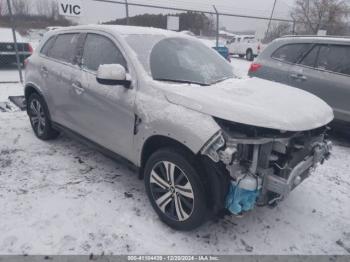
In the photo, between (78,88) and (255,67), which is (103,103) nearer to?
(78,88)

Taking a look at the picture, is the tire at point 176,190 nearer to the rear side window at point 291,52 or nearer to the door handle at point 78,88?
the door handle at point 78,88

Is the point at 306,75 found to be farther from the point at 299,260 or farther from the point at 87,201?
the point at 87,201

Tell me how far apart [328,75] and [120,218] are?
13.3 ft

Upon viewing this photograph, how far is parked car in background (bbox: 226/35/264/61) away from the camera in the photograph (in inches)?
778

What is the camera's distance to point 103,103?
337 cm

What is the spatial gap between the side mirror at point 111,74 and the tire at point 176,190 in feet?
2.60

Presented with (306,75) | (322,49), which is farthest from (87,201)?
(322,49)

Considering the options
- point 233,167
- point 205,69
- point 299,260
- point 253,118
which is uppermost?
point 205,69

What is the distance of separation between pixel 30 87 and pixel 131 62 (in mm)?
2421

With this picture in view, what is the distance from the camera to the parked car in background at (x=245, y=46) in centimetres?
1976

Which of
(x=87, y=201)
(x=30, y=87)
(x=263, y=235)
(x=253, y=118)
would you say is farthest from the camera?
(x=30, y=87)

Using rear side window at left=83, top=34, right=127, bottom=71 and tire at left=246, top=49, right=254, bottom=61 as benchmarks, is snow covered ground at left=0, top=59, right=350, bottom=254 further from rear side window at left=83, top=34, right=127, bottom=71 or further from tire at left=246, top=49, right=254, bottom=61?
tire at left=246, top=49, right=254, bottom=61

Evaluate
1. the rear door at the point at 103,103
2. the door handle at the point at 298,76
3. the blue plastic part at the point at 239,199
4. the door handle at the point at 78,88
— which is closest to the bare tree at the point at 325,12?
the door handle at the point at 298,76

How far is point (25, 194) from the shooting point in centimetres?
Answer: 341
